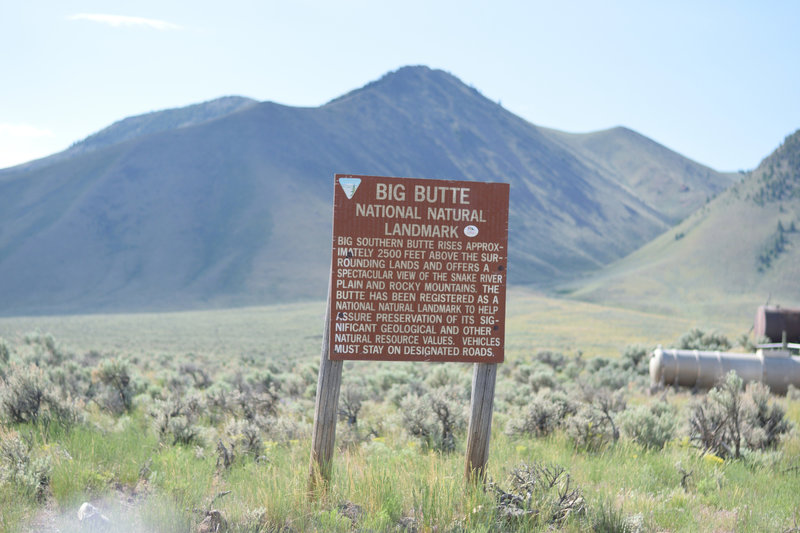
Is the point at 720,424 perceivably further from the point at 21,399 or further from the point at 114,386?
the point at 114,386

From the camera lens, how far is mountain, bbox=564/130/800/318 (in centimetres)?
7750

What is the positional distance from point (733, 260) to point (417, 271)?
92.6 meters

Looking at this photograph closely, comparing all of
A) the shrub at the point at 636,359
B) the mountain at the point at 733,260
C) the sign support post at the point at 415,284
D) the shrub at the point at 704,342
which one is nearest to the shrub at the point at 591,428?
the sign support post at the point at 415,284

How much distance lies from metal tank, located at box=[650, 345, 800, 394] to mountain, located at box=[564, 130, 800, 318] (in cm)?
6162

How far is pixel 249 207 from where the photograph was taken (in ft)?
349

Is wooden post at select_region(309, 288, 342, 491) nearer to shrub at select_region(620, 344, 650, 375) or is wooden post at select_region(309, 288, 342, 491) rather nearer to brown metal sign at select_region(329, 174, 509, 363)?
brown metal sign at select_region(329, 174, 509, 363)

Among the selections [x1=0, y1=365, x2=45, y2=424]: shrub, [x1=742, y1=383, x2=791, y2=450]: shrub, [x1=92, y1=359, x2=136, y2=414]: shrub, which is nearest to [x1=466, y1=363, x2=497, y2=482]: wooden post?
[x1=742, y1=383, x2=791, y2=450]: shrub

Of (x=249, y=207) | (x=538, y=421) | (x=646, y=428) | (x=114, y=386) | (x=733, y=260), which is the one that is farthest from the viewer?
(x=249, y=207)

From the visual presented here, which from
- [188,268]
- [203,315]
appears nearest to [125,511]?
[203,315]

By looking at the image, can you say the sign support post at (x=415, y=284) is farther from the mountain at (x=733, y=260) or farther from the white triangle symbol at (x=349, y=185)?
the mountain at (x=733, y=260)

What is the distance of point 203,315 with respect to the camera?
62.9m

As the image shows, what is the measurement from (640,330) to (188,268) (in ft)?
211

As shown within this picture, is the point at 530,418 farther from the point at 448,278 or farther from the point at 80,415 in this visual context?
the point at 80,415

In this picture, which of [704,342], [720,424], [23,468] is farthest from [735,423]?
[704,342]
